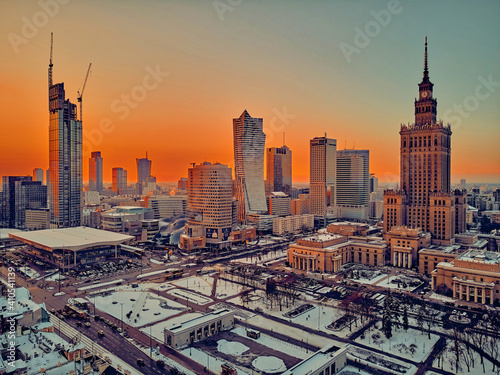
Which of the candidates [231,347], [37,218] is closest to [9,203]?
[37,218]

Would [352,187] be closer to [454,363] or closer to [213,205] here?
[213,205]

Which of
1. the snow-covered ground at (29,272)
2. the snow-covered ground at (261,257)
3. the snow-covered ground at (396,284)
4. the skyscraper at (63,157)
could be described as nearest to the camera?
the snow-covered ground at (396,284)

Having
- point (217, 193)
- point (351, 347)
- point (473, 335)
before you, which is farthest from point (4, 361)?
point (217, 193)

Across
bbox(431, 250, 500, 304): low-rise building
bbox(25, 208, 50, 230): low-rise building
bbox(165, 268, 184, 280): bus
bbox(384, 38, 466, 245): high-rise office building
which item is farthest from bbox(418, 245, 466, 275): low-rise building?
bbox(25, 208, 50, 230): low-rise building

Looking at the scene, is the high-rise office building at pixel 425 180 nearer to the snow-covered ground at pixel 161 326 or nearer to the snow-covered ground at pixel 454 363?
the snow-covered ground at pixel 454 363

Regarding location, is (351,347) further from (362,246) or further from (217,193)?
(217,193)

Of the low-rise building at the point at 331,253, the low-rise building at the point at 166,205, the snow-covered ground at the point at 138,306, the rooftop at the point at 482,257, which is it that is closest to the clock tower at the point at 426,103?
the low-rise building at the point at 331,253
